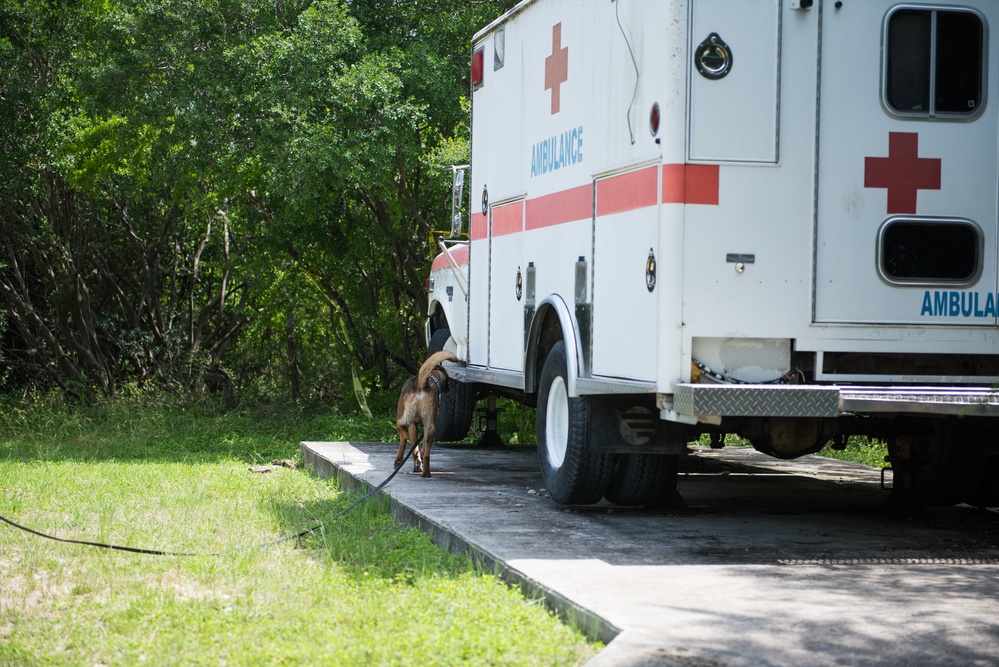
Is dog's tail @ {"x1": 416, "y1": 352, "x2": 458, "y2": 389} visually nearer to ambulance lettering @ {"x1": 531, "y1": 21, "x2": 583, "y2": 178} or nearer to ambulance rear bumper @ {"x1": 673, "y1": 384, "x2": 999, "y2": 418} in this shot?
ambulance lettering @ {"x1": 531, "y1": 21, "x2": 583, "y2": 178}

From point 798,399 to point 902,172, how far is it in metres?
1.50

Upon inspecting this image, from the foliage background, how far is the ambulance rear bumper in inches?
327

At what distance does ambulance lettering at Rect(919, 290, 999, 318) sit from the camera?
7.16m

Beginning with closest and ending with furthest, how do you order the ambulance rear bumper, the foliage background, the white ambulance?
1. the ambulance rear bumper
2. the white ambulance
3. the foliage background

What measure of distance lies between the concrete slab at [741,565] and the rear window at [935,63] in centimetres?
253

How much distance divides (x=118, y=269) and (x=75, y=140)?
6637mm

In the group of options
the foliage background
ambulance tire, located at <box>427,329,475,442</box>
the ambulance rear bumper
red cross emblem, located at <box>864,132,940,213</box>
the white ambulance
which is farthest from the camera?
the foliage background

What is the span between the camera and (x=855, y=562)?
685 centimetres

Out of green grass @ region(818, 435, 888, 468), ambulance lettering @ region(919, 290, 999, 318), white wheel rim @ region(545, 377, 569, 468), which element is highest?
ambulance lettering @ region(919, 290, 999, 318)

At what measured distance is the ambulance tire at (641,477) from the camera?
8.35 metres

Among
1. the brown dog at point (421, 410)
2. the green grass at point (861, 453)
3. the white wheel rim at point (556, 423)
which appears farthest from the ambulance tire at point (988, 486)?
the green grass at point (861, 453)

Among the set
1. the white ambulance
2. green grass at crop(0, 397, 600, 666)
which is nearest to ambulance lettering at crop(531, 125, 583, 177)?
the white ambulance

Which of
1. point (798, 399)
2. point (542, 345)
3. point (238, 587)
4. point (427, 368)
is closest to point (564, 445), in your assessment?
point (542, 345)

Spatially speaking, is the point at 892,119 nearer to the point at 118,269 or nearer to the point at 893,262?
the point at 893,262
